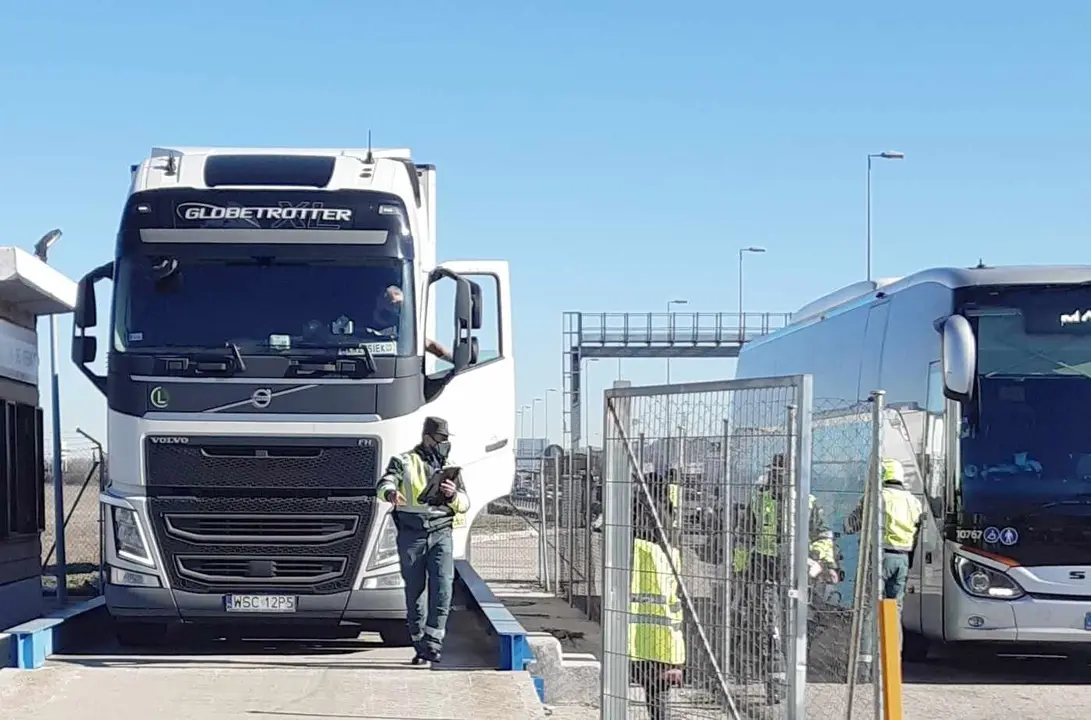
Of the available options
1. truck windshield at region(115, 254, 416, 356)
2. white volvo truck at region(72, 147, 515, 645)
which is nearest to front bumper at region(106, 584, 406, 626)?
white volvo truck at region(72, 147, 515, 645)

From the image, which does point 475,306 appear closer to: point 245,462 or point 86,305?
point 245,462

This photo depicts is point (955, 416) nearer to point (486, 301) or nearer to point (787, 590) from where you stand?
point (486, 301)

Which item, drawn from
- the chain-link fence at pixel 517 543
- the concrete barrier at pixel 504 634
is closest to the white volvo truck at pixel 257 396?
the concrete barrier at pixel 504 634

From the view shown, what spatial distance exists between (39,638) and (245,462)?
1.93 metres

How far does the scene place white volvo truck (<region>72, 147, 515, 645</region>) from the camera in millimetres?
10945

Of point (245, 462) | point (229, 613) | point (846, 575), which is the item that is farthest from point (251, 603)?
point (846, 575)

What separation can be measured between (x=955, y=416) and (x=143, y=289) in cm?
674

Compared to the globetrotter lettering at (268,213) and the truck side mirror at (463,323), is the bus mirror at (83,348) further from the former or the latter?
the truck side mirror at (463,323)

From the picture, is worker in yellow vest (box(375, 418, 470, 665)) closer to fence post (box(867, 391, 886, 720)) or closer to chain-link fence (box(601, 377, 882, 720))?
chain-link fence (box(601, 377, 882, 720))

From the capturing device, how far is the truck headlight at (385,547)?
36.4 ft

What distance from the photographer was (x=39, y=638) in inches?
415

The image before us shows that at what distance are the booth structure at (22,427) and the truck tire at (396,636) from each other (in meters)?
3.59

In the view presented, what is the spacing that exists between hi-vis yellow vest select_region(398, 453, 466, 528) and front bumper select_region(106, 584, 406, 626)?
30.0 inches

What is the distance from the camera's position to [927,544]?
12.7 m
